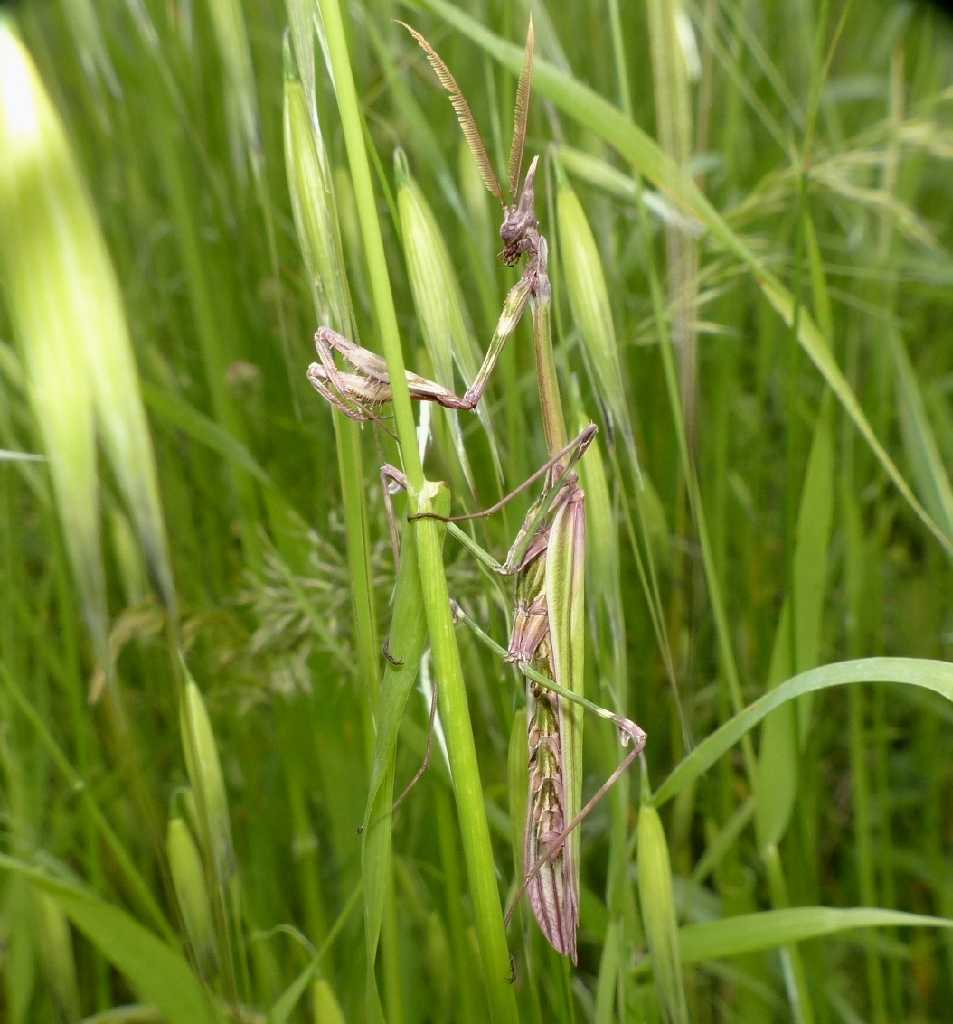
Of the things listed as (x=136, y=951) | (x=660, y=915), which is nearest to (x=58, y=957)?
(x=136, y=951)

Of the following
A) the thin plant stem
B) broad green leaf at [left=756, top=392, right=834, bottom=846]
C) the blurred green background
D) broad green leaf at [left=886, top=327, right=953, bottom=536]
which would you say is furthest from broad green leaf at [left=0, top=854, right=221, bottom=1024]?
broad green leaf at [left=886, top=327, right=953, bottom=536]

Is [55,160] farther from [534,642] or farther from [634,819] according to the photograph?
[634,819]

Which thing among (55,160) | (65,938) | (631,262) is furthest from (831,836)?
(55,160)

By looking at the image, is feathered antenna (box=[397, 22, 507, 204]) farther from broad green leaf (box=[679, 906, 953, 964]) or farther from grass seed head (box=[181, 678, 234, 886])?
broad green leaf (box=[679, 906, 953, 964])

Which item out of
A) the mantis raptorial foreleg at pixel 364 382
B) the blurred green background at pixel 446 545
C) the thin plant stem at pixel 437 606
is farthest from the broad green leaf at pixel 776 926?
the mantis raptorial foreleg at pixel 364 382

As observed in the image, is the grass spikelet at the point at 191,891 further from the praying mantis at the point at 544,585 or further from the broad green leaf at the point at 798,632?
the broad green leaf at the point at 798,632
